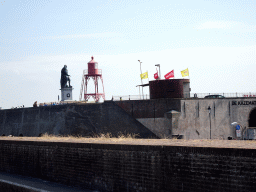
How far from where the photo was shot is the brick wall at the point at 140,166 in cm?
832

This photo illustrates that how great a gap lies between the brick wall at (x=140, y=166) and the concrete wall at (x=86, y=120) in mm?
20846

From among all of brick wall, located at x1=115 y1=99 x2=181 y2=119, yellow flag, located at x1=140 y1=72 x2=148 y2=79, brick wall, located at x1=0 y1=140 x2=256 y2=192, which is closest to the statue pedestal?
yellow flag, located at x1=140 y1=72 x2=148 y2=79

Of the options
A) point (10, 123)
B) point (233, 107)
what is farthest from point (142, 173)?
point (10, 123)

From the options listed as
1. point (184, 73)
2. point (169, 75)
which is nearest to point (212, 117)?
point (184, 73)

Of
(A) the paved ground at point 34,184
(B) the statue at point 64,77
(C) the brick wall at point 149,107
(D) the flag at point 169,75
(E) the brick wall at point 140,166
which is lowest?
(A) the paved ground at point 34,184

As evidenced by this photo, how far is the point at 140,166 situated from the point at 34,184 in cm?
509

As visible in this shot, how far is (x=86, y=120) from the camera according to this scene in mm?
37625

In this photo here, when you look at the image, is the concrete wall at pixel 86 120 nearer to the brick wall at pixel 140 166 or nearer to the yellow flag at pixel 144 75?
the yellow flag at pixel 144 75

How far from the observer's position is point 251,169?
795cm

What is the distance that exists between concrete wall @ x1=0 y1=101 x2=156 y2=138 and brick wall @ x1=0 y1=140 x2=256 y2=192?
2085 centimetres

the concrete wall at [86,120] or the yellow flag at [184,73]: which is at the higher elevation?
the yellow flag at [184,73]

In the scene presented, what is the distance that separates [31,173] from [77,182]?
12.4 ft

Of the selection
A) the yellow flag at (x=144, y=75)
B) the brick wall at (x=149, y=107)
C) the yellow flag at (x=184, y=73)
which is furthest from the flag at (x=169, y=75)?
the brick wall at (x=149, y=107)

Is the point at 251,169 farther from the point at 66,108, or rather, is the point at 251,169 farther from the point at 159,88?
the point at 66,108
